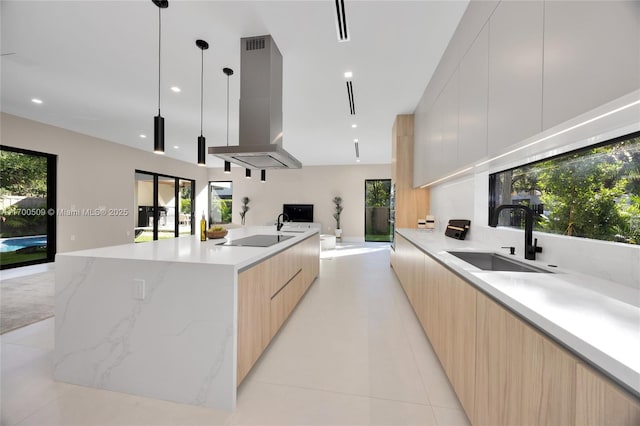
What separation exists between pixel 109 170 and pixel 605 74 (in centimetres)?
833

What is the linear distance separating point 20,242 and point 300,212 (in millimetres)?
6974

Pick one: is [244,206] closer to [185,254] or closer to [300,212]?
[300,212]

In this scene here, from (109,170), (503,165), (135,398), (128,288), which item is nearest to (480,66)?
(503,165)

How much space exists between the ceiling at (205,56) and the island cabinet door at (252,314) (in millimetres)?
2251

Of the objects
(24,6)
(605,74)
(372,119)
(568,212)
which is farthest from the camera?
(372,119)

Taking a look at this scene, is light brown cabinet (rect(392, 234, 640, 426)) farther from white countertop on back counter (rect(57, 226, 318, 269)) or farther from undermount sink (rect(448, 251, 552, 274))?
white countertop on back counter (rect(57, 226, 318, 269))

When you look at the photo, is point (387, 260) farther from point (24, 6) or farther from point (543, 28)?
point (24, 6)

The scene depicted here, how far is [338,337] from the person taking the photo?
2207 millimetres

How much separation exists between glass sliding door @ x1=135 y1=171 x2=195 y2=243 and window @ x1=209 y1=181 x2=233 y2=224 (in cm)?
94

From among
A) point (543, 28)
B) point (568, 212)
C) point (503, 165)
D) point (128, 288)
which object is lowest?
point (128, 288)

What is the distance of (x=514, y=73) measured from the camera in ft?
4.50

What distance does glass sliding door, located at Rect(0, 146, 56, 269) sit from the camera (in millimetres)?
4555

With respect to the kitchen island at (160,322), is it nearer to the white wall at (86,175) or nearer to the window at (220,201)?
the white wall at (86,175)

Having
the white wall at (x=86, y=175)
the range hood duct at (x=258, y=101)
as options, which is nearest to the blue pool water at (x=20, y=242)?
the white wall at (x=86, y=175)
